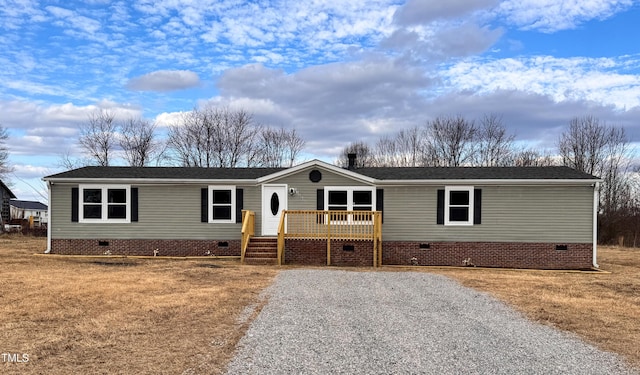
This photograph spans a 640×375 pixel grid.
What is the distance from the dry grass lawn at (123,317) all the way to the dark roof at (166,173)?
4.52 m

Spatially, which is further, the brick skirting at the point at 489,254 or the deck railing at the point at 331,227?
the brick skirting at the point at 489,254

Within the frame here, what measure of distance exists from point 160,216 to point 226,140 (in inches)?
833

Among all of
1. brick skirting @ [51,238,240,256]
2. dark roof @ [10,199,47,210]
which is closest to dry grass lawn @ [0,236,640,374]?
brick skirting @ [51,238,240,256]

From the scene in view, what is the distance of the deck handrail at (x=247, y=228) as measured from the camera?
50.5ft

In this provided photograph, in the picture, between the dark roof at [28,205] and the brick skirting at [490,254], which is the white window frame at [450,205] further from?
the dark roof at [28,205]

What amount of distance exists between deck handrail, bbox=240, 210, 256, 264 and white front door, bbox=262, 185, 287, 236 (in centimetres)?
40

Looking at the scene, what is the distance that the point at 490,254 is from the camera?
53.7ft

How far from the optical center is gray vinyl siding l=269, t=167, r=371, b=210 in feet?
55.2

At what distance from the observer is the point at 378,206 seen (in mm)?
16719

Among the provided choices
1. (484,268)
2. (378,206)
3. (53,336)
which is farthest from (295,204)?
(53,336)

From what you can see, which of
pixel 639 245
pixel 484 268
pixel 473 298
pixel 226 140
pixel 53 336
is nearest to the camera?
pixel 53 336

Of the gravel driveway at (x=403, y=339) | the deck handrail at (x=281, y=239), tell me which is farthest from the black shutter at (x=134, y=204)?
the gravel driveway at (x=403, y=339)

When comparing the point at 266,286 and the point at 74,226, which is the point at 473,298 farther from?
the point at 74,226

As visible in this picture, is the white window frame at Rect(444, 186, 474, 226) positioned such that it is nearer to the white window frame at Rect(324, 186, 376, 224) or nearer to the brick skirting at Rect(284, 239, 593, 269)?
the brick skirting at Rect(284, 239, 593, 269)
